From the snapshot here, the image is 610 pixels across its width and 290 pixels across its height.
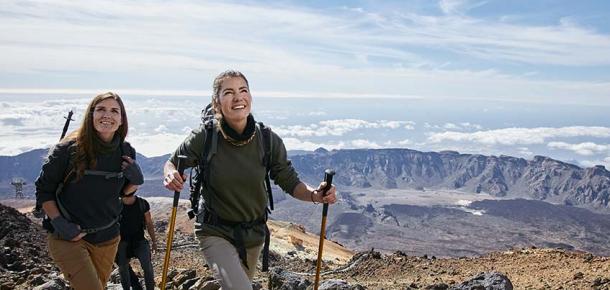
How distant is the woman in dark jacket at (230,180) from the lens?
5.29 metres

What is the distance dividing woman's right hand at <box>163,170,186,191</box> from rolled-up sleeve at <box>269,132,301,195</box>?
93 centimetres

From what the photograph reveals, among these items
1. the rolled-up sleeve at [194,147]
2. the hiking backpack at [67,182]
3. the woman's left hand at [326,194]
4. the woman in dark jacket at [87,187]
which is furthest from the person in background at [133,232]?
the woman's left hand at [326,194]

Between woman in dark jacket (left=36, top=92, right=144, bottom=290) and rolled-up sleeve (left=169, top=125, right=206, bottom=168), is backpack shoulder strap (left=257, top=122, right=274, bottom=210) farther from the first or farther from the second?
woman in dark jacket (left=36, top=92, right=144, bottom=290)

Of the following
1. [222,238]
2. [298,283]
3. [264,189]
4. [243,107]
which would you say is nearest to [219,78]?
[243,107]

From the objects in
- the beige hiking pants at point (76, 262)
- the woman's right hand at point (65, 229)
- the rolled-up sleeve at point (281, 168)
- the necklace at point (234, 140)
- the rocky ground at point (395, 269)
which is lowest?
the rocky ground at point (395, 269)

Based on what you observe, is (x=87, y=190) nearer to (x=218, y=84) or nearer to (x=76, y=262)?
(x=76, y=262)

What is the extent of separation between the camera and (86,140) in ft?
18.1

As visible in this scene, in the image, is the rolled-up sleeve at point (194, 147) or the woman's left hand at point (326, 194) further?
the woman's left hand at point (326, 194)

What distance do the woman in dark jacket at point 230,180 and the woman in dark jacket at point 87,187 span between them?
686 mm

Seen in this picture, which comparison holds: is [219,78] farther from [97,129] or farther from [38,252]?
[38,252]

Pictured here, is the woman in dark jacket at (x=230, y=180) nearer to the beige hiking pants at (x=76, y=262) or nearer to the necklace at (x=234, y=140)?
the necklace at (x=234, y=140)

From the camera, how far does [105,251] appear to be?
5.95 m

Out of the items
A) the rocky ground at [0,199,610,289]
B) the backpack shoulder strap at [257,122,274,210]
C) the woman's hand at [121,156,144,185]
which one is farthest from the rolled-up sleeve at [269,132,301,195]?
the rocky ground at [0,199,610,289]

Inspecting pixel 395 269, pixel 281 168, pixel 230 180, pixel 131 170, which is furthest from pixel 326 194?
pixel 395 269
